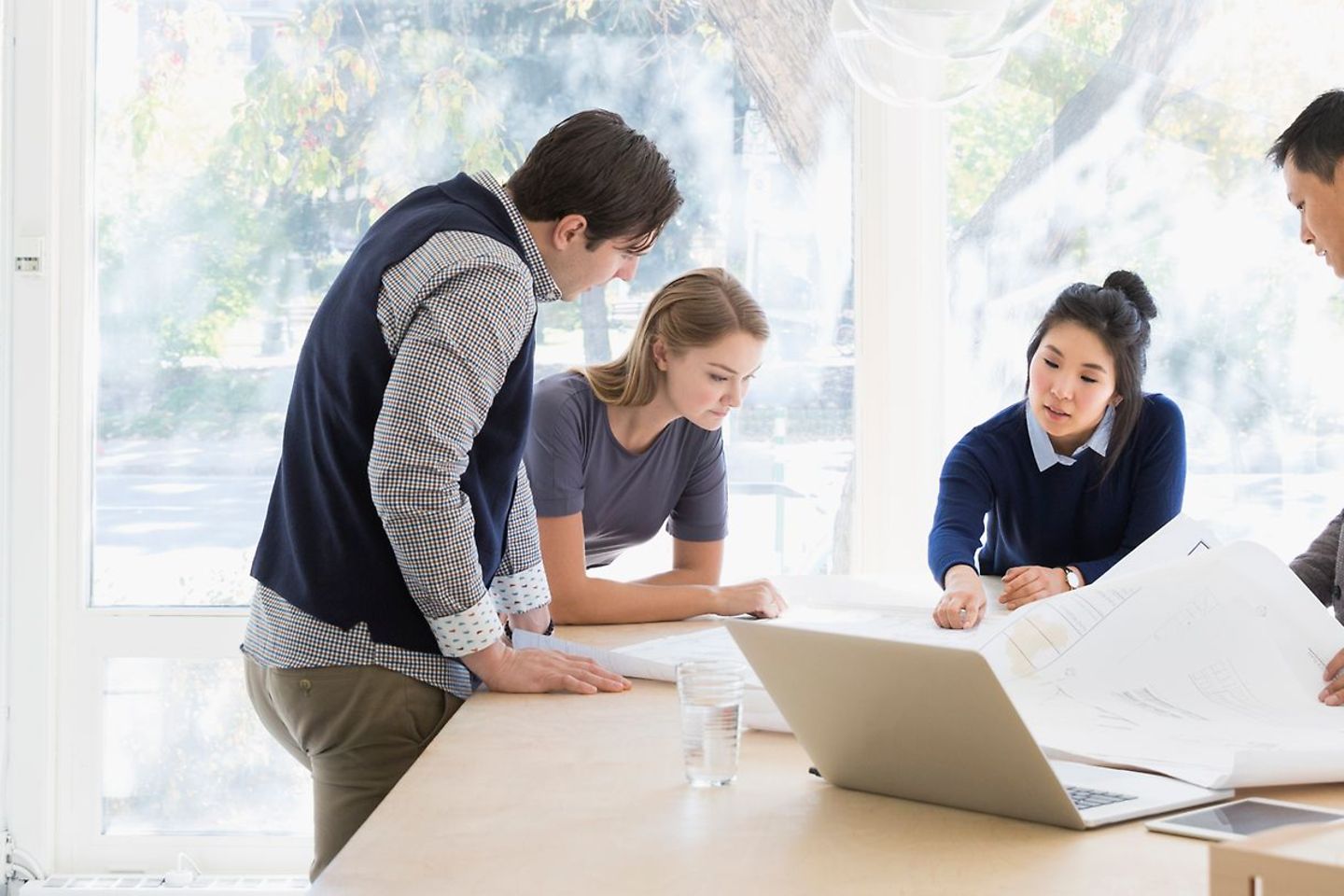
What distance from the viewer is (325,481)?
1473 millimetres

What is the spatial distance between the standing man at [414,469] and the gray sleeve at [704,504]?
0.64 metres

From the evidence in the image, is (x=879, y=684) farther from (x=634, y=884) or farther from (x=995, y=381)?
(x=995, y=381)

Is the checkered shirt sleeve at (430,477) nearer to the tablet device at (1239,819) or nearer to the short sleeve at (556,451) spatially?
the short sleeve at (556,451)

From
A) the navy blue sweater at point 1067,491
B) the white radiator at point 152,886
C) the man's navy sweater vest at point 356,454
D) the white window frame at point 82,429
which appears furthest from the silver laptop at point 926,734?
the white radiator at point 152,886

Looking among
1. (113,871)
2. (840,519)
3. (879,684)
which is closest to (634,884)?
(879,684)

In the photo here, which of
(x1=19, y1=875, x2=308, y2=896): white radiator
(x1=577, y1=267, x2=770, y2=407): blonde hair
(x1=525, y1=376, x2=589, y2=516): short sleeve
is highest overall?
(x1=577, y1=267, x2=770, y2=407): blonde hair

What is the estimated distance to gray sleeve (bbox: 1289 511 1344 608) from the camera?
72.7 inches

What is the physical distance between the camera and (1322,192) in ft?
5.95

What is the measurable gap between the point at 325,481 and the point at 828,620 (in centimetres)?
74

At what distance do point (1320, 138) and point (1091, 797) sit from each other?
1.20 metres

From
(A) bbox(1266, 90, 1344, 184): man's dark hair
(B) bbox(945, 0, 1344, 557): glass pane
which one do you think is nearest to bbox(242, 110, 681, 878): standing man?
(A) bbox(1266, 90, 1344, 184): man's dark hair

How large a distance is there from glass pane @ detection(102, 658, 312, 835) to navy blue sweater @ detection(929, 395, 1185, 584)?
1.80m

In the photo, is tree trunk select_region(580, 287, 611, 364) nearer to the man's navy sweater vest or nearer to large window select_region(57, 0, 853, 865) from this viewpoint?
large window select_region(57, 0, 853, 865)

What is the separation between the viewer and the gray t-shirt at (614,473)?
1.95 meters
